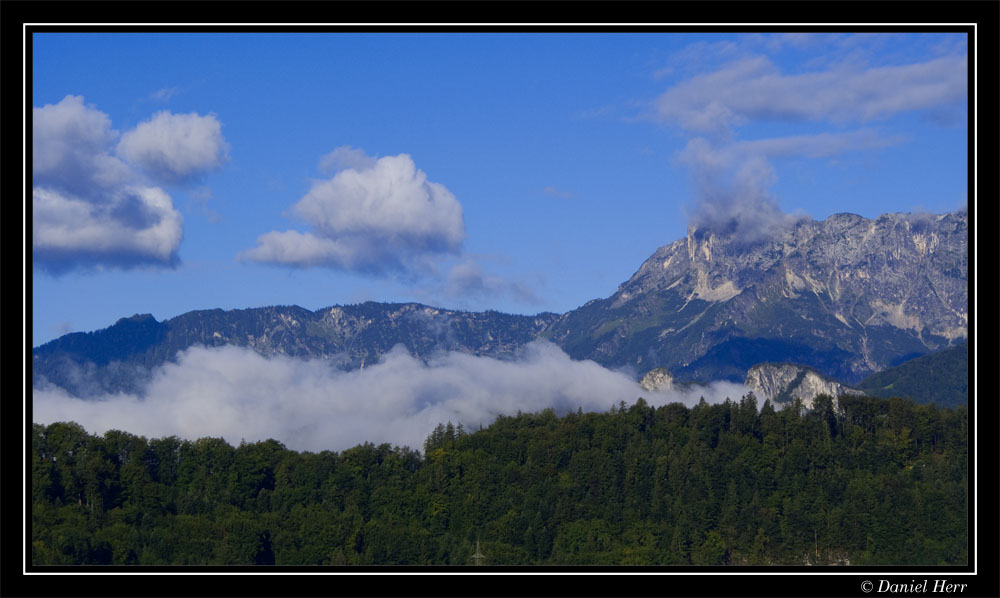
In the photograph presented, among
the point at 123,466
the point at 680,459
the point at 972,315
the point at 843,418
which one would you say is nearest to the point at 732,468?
the point at 680,459

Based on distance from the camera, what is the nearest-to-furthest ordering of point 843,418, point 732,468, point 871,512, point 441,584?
point 441,584 < point 871,512 < point 732,468 < point 843,418

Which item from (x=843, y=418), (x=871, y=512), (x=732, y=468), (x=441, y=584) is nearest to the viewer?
(x=441, y=584)

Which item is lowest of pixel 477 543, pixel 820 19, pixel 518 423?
pixel 477 543

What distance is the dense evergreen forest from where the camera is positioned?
Result: 356ft

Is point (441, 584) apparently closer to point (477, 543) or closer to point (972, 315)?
point (972, 315)

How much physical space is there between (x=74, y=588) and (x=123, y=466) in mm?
98958

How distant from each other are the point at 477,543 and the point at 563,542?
757 cm

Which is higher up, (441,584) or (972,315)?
(972,315)

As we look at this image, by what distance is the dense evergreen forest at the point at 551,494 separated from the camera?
4277 inches

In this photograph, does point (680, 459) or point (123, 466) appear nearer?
point (123, 466)

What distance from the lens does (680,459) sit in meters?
134

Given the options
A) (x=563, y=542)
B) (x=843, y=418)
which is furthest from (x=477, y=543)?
(x=843, y=418)

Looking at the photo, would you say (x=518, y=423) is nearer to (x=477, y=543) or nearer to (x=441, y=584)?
(x=477, y=543)

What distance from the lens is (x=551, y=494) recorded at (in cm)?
12544
